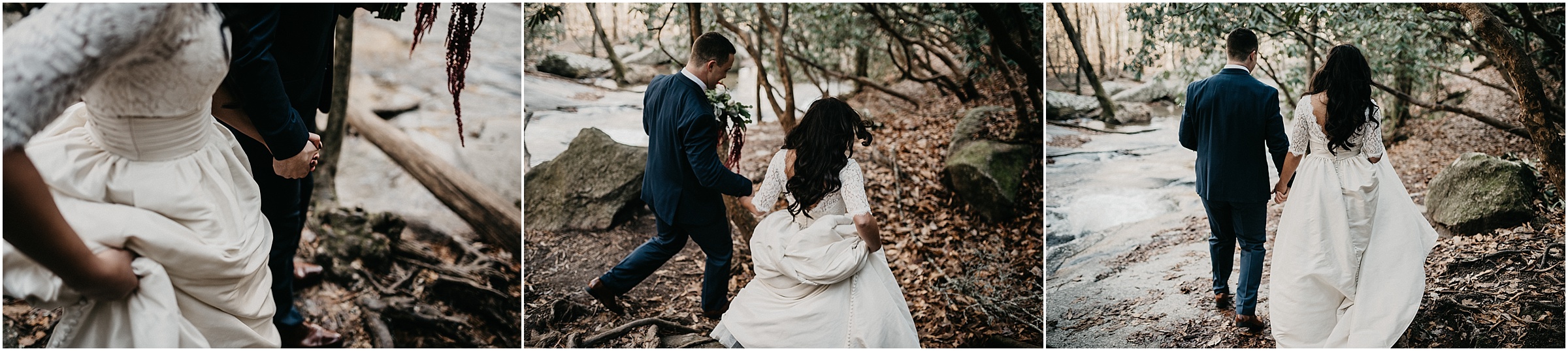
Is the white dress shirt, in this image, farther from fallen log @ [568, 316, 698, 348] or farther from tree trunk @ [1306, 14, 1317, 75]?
tree trunk @ [1306, 14, 1317, 75]

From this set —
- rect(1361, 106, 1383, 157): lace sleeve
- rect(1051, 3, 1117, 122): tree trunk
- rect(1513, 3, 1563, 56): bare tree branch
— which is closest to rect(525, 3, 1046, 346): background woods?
rect(1051, 3, 1117, 122): tree trunk

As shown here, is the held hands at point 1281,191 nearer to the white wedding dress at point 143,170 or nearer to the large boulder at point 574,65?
the large boulder at point 574,65

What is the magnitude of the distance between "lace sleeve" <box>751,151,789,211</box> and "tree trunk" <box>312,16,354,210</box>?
100 inches

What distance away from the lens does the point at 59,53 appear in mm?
1724

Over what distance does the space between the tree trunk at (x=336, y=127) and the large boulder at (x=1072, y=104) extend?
12.0 feet

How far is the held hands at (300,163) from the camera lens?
2627mm

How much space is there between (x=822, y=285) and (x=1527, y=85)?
331 centimetres

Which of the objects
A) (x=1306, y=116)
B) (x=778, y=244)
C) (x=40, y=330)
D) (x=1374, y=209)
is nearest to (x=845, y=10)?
(x=778, y=244)

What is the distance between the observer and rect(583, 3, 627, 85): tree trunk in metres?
4.43

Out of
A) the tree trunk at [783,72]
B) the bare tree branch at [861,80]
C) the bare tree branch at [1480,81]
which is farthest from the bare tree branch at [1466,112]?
the tree trunk at [783,72]

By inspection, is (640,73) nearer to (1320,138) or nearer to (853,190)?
(853,190)

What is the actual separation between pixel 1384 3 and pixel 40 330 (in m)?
6.46

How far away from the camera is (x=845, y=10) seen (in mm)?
4625

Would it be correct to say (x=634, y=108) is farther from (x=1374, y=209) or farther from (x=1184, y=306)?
(x=1374, y=209)
